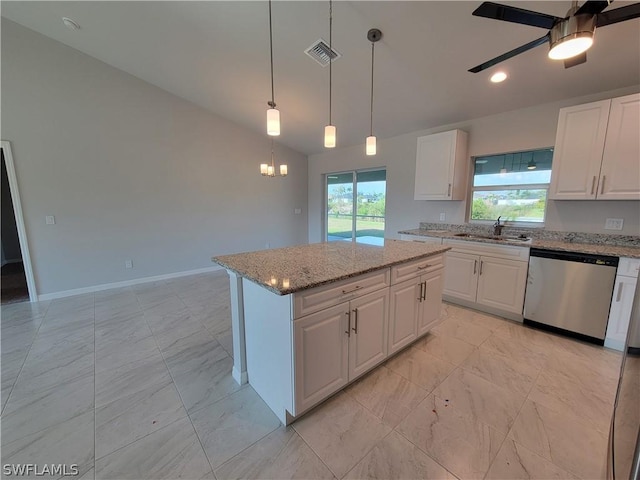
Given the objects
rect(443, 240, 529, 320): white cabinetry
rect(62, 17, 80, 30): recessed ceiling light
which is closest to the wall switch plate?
rect(443, 240, 529, 320): white cabinetry

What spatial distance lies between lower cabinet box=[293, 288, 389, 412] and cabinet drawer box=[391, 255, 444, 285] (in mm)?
157

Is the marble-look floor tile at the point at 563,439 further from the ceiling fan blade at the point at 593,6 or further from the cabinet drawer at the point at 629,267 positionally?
the ceiling fan blade at the point at 593,6

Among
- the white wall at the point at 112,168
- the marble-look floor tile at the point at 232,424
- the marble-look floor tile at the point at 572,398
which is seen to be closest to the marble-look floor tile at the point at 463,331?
the marble-look floor tile at the point at 572,398

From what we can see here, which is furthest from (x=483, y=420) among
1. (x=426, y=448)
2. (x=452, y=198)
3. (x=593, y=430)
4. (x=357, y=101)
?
(x=357, y=101)

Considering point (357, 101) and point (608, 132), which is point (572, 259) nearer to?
point (608, 132)

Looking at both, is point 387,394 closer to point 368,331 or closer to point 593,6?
point 368,331

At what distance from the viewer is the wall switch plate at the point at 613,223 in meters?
2.59

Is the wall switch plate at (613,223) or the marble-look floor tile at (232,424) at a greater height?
the wall switch plate at (613,223)

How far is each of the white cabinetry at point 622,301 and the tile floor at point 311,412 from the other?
180 mm

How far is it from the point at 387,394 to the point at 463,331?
1346 millimetres

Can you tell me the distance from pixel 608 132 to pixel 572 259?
1.20m

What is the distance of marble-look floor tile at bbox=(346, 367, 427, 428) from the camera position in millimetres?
1665

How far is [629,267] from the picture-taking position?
219cm

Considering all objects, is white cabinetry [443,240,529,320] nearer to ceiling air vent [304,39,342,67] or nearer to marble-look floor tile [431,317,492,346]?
marble-look floor tile [431,317,492,346]
